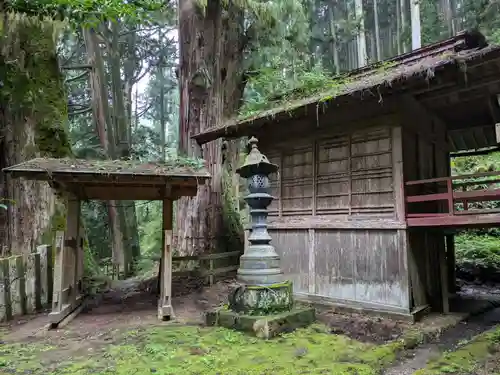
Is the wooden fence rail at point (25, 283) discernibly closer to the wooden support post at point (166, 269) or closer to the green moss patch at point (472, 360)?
the wooden support post at point (166, 269)

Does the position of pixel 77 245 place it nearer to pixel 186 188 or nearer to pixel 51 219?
pixel 51 219

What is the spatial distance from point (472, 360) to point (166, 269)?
17.2 feet

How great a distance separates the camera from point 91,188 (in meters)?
7.96

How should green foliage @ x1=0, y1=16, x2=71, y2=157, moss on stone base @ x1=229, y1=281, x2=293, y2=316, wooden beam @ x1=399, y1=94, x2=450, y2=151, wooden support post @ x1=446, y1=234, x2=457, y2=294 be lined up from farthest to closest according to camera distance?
wooden support post @ x1=446, y1=234, x2=457, y2=294 → green foliage @ x1=0, y1=16, x2=71, y2=157 → wooden beam @ x1=399, y1=94, x2=450, y2=151 → moss on stone base @ x1=229, y1=281, x2=293, y2=316

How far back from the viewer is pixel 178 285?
1046cm

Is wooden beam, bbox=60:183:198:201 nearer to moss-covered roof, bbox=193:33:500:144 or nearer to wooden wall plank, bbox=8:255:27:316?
wooden wall plank, bbox=8:255:27:316

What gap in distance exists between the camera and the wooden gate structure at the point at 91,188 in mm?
6805

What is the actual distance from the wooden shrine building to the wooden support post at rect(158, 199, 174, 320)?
7.95 feet

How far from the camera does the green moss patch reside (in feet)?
14.9

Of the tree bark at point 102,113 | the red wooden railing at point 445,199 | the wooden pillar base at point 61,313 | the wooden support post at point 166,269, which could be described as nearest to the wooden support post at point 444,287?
the red wooden railing at point 445,199

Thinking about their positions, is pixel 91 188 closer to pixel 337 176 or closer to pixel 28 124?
pixel 28 124

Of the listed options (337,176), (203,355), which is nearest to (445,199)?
(337,176)

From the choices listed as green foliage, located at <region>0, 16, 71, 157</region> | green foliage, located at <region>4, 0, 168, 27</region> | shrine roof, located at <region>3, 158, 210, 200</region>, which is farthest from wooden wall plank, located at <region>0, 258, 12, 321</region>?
green foliage, located at <region>4, 0, 168, 27</region>

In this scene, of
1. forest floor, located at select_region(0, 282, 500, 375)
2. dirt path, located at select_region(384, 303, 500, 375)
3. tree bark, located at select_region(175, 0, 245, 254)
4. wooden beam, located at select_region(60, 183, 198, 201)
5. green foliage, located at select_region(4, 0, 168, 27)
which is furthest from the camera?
tree bark, located at select_region(175, 0, 245, 254)
